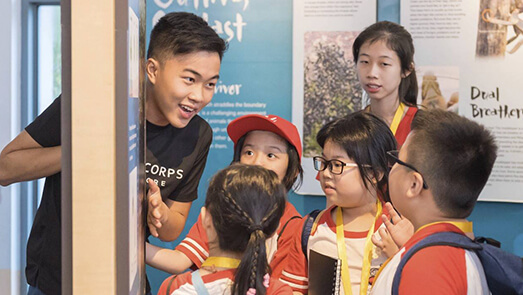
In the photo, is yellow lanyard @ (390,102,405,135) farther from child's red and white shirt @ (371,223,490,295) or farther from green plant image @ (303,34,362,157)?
child's red and white shirt @ (371,223,490,295)

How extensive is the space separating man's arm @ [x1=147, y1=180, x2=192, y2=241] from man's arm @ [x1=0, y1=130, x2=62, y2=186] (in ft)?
0.82

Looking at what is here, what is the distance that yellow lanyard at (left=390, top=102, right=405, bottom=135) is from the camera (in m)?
2.89

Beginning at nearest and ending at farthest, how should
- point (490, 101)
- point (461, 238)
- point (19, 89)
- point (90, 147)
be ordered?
1. point (90, 147)
2. point (461, 238)
3. point (490, 101)
4. point (19, 89)

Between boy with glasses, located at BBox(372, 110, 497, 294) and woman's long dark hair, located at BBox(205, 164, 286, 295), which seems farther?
woman's long dark hair, located at BBox(205, 164, 286, 295)

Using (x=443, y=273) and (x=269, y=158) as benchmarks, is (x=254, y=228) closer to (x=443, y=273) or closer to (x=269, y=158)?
(x=443, y=273)

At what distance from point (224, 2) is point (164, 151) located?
2.02 m

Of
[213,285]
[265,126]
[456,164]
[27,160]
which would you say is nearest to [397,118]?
[265,126]

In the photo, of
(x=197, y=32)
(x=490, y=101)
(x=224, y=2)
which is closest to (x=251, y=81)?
(x=224, y=2)

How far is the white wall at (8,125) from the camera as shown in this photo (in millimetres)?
3924

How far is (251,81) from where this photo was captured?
12.3 feet

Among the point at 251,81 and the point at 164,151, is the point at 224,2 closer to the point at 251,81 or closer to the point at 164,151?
the point at 251,81

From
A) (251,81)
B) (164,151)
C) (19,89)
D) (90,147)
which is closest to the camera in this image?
(90,147)

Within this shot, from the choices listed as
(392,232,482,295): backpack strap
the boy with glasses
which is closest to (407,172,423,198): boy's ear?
the boy with glasses

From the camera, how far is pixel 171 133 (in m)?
2.02
